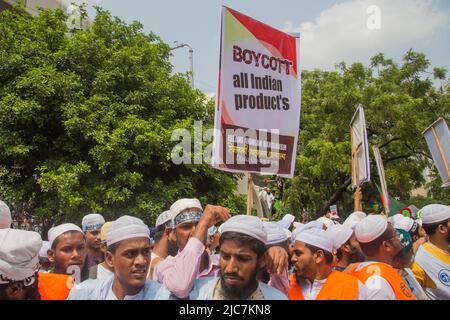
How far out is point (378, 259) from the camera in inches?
110

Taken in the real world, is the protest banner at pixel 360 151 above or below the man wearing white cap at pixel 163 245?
above

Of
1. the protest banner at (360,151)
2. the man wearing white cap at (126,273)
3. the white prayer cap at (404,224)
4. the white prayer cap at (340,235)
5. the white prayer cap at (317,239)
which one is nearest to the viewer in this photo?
the man wearing white cap at (126,273)

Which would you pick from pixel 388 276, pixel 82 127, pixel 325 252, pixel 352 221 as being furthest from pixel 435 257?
pixel 82 127

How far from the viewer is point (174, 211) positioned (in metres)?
3.37

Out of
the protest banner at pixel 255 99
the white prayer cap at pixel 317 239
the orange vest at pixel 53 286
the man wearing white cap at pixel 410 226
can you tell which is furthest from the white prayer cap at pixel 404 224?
the orange vest at pixel 53 286

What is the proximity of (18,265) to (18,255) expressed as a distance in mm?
49

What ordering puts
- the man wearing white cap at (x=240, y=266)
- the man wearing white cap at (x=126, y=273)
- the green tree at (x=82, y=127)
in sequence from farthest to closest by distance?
the green tree at (x=82, y=127) → the man wearing white cap at (x=126, y=273) → the man wearing white cap at (x=240, y=266)

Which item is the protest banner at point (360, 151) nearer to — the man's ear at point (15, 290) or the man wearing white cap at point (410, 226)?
the man wearing white cap at point (410, 226)

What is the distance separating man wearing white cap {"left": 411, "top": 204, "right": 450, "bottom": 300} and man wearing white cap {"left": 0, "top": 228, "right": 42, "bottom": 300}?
2.63 metres

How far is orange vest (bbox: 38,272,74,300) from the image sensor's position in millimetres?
2539

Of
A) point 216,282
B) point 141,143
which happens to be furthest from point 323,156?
point 216,282

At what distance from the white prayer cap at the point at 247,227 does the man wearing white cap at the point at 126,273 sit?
461 millimetres

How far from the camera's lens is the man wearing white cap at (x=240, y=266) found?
2168 mm
